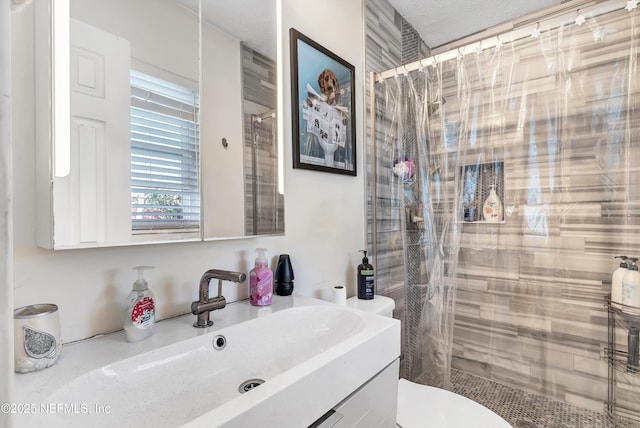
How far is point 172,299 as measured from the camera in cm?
95

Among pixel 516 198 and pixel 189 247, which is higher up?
pixel 516 198

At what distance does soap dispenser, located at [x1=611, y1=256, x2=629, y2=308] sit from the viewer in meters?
1.47

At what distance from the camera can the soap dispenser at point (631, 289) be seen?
4.61 feet

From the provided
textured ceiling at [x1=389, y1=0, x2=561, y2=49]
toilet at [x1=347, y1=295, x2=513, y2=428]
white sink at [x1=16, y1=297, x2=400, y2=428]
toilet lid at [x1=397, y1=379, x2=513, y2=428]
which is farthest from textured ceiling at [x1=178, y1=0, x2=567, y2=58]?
toilet lid at [x1=397, y1=379, x2=513, y2=428]

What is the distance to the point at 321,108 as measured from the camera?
1.49 meters

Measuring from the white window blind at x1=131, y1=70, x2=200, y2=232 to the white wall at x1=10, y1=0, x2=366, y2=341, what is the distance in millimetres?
97

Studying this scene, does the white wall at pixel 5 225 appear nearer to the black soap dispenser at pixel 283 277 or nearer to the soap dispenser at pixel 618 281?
the black soap dispenser at pixel 283 277

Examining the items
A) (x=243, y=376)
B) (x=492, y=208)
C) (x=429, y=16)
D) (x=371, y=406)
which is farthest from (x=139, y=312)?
(x=429, y=16)

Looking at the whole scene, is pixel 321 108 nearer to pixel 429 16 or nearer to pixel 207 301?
pixel 207 301

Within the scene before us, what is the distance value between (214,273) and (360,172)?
1077mm

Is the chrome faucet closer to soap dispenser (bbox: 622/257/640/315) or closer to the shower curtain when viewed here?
the shower curtain

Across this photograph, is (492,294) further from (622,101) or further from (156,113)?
(156,113)

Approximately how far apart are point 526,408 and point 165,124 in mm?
2176

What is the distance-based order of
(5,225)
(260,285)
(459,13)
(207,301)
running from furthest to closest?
(459,13) < (260,285) < (207,301) < (5,225)
